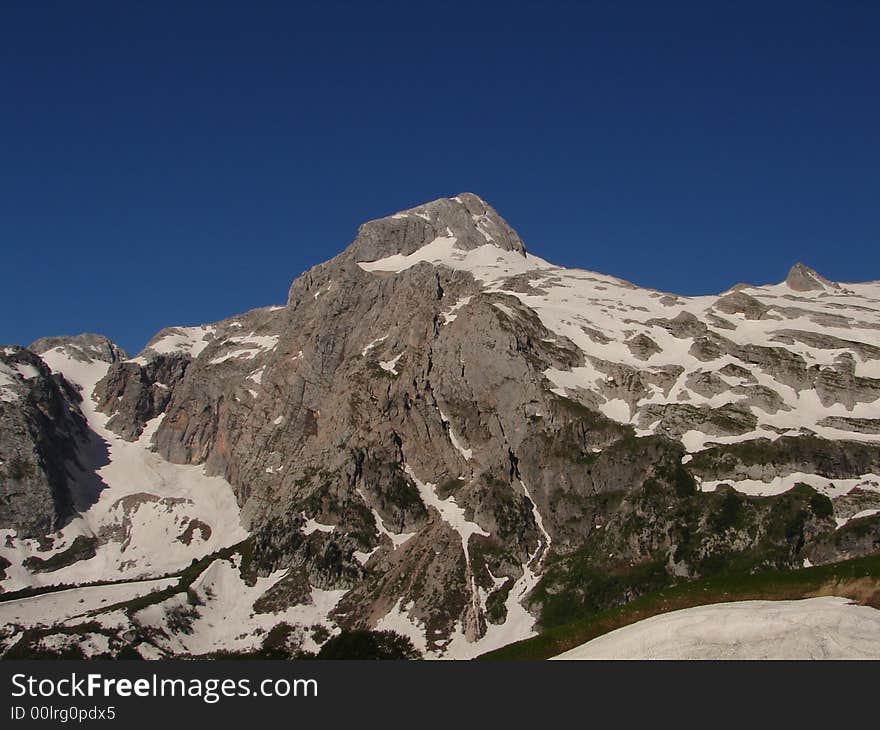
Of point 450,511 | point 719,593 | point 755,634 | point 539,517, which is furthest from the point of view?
point 450,511

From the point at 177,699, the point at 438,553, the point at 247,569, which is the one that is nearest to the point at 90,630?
the point at 247,569

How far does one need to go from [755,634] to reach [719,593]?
7.58 metres

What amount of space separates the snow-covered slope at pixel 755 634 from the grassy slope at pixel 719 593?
85.0 inches

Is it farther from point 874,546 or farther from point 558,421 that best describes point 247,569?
point 874,546

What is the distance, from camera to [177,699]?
27453 mm

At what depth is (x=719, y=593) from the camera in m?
39.5

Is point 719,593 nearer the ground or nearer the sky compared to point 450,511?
nearer the ground

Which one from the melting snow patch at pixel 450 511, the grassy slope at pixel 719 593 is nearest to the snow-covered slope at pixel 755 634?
the grassy slope at pixel 719 593

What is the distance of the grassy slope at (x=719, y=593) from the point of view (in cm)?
3750

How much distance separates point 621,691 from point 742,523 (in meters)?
131

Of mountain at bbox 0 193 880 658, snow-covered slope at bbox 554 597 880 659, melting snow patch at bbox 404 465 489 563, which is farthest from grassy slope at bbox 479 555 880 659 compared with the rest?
melting snow patch at bbox 404 465 489 563

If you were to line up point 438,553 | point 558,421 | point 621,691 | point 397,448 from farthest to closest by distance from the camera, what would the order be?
point 397,448
point 558,421
point 438,553
point 621,691

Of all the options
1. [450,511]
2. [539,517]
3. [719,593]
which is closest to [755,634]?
[719,593]

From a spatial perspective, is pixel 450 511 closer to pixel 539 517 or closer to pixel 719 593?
pixel 539 517
